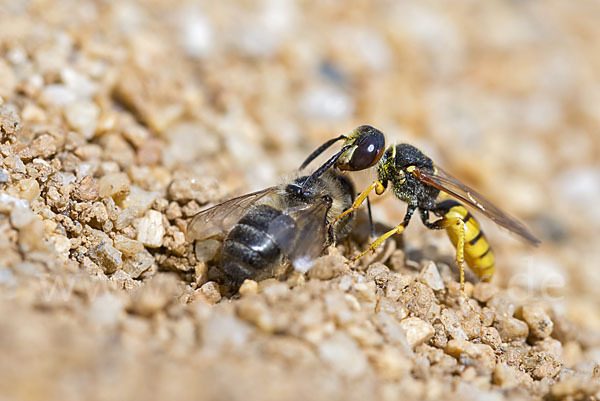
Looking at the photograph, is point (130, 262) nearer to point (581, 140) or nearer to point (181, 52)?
→ point (181, 52)

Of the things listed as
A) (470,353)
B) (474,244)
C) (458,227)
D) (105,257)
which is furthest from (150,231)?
(474,244)

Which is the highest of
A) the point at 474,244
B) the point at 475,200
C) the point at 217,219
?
the point at 475,200

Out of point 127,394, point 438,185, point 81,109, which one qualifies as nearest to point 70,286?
point 127,394

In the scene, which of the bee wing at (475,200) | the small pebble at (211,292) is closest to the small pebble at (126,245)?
the small pebble at (211,292)

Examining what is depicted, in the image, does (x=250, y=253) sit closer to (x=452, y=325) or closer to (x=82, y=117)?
(x=452, y=325)

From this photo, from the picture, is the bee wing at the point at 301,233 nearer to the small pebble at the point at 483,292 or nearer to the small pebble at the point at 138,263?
the small pebble at the point at 138,263

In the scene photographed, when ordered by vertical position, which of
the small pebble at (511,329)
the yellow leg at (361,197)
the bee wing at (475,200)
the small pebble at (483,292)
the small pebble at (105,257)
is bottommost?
the small pebble at (105,257)
